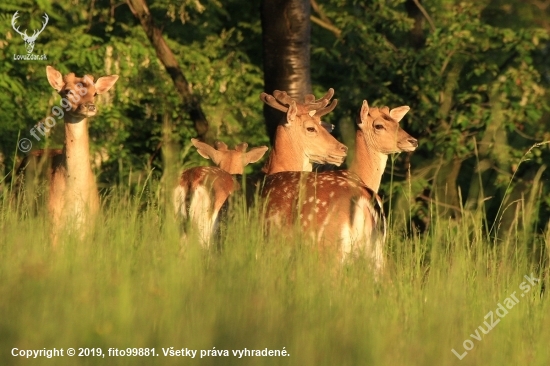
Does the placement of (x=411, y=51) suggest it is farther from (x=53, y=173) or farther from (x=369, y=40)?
(x=53, y=173)

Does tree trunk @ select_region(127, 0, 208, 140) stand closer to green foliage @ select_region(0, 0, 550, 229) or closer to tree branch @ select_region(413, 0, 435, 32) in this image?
green foliage @ select_region(0, 0, 550, 229)

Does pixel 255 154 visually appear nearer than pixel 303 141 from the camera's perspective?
No

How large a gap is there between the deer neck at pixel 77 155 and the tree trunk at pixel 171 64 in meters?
4.14

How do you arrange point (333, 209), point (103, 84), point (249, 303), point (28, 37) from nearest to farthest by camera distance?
point (249, 303)
point (333, 209)
point (103, 84)
point (28, 37)

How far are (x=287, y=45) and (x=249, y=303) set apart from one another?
6822 mm

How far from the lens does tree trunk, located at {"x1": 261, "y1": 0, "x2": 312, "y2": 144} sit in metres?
11.5

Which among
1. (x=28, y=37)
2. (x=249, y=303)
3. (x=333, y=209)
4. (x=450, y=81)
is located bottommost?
(x=249, y=303)

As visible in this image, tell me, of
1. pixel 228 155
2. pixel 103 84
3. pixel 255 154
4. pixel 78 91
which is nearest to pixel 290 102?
pixel 255 154

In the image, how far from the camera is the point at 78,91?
9.17 metres

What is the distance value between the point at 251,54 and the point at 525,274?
860 centimetres

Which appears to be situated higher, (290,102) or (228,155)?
(290,102)

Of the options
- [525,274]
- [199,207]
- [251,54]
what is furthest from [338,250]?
[251,54]

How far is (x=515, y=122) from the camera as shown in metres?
13.1

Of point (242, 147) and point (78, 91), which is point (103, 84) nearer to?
point (78, 91)
